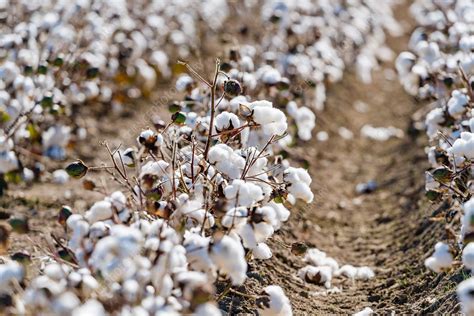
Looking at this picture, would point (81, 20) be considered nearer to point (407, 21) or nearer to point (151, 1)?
point (151, 1)

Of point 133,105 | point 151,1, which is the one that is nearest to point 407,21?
point 151,1

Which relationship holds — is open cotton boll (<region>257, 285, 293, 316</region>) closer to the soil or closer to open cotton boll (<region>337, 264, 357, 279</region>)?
the soil

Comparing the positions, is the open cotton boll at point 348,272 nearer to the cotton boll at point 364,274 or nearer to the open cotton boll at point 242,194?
the cotton boll at point 364,274

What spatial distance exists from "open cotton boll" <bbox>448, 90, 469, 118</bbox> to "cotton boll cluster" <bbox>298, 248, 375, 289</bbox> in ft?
3.21

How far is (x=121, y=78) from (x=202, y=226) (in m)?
4.28

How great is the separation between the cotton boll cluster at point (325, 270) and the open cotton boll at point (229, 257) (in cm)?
141

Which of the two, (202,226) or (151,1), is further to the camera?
(151,1)

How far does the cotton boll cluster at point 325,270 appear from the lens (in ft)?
12.5

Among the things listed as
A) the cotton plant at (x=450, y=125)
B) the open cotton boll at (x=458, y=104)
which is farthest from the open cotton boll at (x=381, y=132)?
the open cotton boll at (x=458, y=104)

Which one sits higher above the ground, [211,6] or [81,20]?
[211,6]

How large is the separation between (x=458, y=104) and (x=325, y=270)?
1.15 m

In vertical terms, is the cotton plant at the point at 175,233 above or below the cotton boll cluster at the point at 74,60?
below

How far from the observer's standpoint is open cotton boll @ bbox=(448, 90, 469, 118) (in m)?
3.96

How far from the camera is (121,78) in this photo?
680cm
